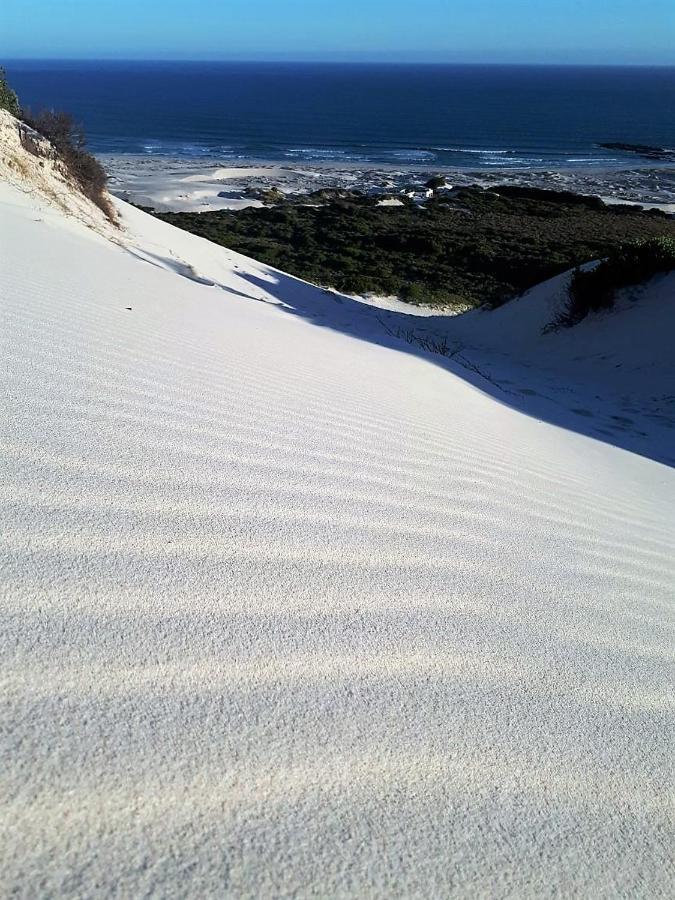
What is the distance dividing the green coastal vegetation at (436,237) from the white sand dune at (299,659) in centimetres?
1000

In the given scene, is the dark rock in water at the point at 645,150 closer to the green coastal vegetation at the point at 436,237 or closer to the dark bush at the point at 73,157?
the green coastal vegetation at the point at 436,237

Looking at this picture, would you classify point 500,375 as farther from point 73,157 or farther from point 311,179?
point 311,179

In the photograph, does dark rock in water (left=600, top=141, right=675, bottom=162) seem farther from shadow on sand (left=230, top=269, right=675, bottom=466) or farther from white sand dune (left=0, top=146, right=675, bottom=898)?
white sand dune (left=0, top=146, right=675, bottom=898)

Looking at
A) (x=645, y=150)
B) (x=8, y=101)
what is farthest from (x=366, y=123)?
(x=8, y=101)

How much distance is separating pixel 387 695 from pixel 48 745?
0.65 m

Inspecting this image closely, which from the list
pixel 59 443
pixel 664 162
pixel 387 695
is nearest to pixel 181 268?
pixel 59 443

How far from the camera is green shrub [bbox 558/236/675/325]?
1091 centimetres

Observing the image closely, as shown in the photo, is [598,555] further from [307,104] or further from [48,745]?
[307,104]

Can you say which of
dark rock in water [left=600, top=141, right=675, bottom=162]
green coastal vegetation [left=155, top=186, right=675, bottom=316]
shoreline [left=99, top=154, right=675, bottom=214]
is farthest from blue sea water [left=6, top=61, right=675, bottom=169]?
green coastal vegetation [left=155, top=186, right=675, bottom=316]

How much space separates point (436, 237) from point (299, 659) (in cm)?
2476

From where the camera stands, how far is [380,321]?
39.4 ft

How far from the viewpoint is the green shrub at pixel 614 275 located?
10.9 m

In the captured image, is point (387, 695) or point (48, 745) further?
point (387, 695)

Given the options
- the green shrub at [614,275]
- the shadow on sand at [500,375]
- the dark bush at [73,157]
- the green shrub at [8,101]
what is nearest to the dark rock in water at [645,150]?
the green shrub at [614,275]
